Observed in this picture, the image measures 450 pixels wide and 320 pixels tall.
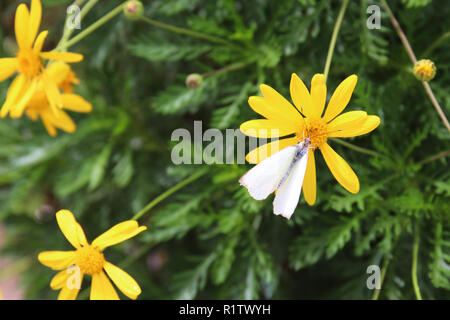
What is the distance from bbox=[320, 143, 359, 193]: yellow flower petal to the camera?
3.15 ft

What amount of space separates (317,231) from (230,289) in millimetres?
312

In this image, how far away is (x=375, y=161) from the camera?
45.6 inches

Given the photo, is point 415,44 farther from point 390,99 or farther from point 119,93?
point 119,93

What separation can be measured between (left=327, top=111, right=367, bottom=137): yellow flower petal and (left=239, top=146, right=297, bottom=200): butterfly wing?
0.59 ft

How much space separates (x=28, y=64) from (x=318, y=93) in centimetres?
71

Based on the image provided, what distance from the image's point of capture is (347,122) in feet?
3.16

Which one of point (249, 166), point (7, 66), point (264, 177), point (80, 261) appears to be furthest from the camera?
point (249, 166)

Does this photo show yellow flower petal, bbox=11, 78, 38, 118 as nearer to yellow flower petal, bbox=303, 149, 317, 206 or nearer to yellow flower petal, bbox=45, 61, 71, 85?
yellow flower petal, bbox=45, 61, 71, 85

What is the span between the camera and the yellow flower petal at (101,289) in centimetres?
108

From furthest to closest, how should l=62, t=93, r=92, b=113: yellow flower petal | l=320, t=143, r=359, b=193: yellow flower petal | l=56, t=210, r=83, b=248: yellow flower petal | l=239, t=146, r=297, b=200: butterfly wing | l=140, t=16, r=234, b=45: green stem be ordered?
l=62, t=93, r=92, b=113: yellow flower petal, l=140, t=16, r=234, b=45: green stem, l=56, t=210, r=83, b=248: yellow flower petal, l=320, t=143, r=359, b=193: yellow flower petal, l=239, t=146, r=297, b=200: butterfly wing

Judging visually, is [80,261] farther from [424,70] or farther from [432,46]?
[432,46]

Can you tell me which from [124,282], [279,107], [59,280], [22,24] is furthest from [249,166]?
[22,24]

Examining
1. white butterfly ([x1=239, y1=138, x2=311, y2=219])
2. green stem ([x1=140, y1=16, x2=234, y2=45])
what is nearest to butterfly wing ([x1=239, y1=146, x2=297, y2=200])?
white butterfly ([x1=239, y1=138, x2=311, y2=219])

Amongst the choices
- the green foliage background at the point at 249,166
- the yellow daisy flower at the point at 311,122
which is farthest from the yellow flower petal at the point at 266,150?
the green foliage background at the point at 249,166
